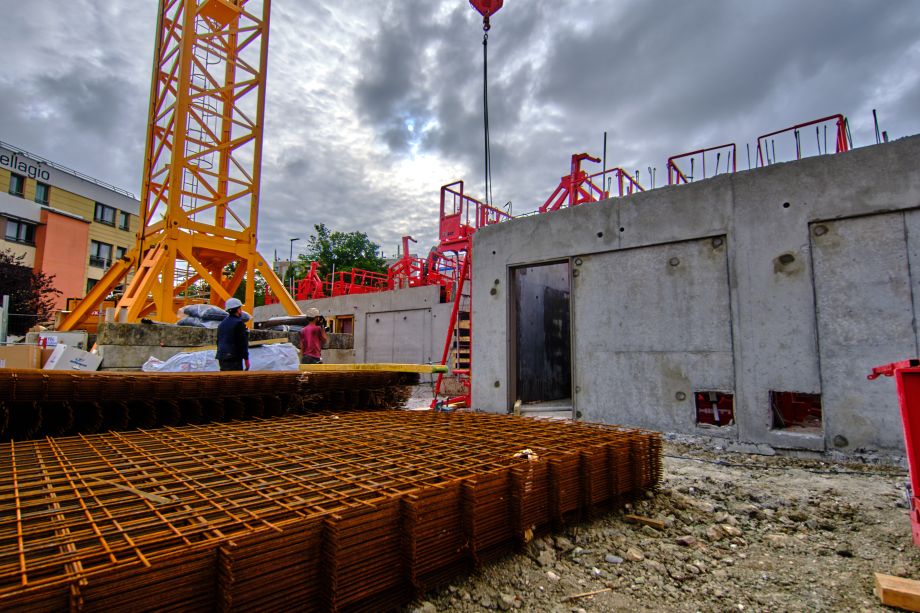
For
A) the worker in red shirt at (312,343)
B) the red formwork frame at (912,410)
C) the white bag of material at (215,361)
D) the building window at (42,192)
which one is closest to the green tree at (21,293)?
the building window at (42,192)

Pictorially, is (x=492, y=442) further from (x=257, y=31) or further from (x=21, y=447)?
(x=257, y=31)

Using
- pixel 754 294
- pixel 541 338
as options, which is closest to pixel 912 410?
pixel 754 294

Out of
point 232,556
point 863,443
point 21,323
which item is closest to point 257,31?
point 232,556

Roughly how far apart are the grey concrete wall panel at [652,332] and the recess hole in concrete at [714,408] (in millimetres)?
153

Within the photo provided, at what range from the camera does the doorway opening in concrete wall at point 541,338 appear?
9.50 m

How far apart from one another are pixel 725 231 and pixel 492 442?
5173mm

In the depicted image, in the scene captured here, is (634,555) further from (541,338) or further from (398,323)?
(398,323)

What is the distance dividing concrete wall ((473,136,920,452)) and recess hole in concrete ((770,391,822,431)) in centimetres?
49

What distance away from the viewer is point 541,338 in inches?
424

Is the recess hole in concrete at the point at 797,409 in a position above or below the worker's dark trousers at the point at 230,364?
below

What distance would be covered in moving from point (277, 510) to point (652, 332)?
6.57 metres

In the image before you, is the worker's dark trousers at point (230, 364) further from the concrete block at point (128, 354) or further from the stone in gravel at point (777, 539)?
the stone in gravel at point (777, 539)

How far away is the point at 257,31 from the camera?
1199cm

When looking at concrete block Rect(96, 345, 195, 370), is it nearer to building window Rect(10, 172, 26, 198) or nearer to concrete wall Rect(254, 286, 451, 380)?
concrete wall Rect(254, 286, 451, 380)
